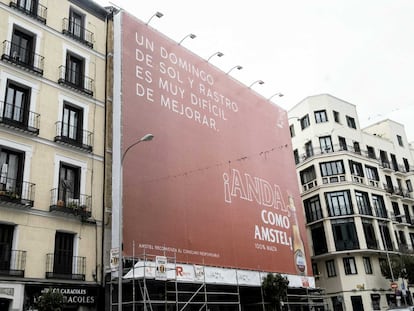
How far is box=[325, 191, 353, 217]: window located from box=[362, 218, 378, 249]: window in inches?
77.4

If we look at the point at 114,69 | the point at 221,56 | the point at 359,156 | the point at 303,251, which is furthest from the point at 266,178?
the point at 359,156

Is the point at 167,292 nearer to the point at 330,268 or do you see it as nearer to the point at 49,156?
the point at 49,156

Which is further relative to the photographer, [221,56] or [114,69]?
[221,56]

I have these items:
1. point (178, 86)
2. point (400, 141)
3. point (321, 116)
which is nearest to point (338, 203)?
point (321, 116)

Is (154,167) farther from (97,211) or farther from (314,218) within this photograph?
(314,218)

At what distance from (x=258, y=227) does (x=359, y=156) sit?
20482mm

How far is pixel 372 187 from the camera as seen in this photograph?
46156 mm

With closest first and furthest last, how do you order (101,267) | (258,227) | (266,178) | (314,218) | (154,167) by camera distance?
1. (101,267)
2. (154,167)
3. (258,227)
4. (266,178)
5. (314,218)

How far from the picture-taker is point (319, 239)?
1756 inches

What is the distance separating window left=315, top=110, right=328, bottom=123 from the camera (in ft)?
156

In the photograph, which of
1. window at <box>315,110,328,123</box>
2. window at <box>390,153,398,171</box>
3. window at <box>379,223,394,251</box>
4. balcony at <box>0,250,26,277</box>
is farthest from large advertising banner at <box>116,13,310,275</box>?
window at <box>390,153,398,171</box>

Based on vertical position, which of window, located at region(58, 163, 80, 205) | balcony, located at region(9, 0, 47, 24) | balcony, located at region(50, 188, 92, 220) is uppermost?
balcony, located at region(9, 0, 47, 24)

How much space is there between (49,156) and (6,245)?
4636 millimetres

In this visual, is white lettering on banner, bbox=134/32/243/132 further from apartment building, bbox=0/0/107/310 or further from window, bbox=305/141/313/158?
window, bbox=305/141/313/158
